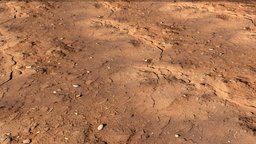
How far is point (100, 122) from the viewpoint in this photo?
2.90m

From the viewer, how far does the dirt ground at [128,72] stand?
282 centimetres

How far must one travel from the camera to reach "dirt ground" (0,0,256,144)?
9.26 feet

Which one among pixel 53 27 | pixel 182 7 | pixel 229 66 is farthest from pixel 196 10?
pixel 53 27

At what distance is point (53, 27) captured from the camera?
4426 mm

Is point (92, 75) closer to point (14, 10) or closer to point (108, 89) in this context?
point (108, 89)

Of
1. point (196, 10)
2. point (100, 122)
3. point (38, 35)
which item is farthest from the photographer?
point (196, 10)

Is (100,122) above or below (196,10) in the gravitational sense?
below

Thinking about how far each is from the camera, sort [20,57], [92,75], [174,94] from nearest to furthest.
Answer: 1. [174,94]
2. [92,75]
3. [20,57]

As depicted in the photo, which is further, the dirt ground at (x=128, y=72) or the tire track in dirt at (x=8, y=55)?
the tire track in dirt at (x=8, y=55)

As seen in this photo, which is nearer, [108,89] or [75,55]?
[108,89]

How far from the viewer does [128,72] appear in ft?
11.5

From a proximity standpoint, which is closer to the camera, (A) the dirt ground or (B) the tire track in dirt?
(A) the dirt ground

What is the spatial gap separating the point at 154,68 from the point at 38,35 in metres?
1.36

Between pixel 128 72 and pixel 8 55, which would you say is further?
pixel 8 55
